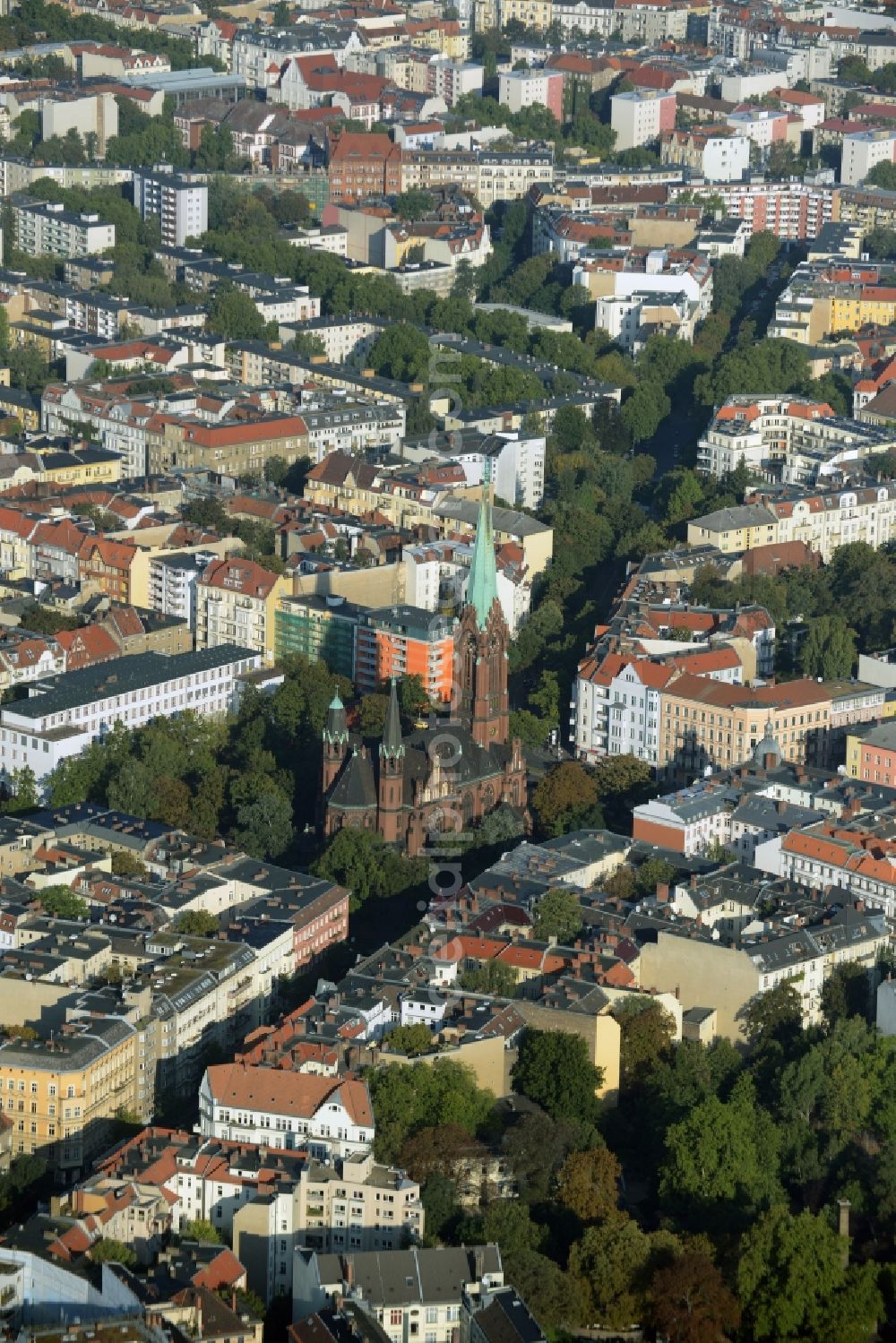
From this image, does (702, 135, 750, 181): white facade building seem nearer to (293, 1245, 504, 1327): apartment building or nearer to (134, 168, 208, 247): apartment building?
(134, 168, 208, 247): apartment building

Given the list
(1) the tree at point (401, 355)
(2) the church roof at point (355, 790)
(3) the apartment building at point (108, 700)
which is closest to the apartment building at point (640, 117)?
(1) the tree at point (401, 355)

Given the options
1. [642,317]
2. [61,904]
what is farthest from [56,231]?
[61,904]

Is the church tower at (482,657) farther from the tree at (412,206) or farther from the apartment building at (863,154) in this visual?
the apartment building at (863,154)

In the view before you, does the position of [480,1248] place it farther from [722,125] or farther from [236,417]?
[722,125]

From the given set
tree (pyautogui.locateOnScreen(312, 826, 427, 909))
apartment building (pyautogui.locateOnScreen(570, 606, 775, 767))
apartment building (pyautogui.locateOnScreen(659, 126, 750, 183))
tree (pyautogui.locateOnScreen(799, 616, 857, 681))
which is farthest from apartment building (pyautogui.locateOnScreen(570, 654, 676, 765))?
apartment building (pyautogui.locateOnScreen(659, 126, 750, 183))

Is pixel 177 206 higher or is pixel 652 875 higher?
pixel 177 206

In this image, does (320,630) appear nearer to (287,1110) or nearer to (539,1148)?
(287,1110)
